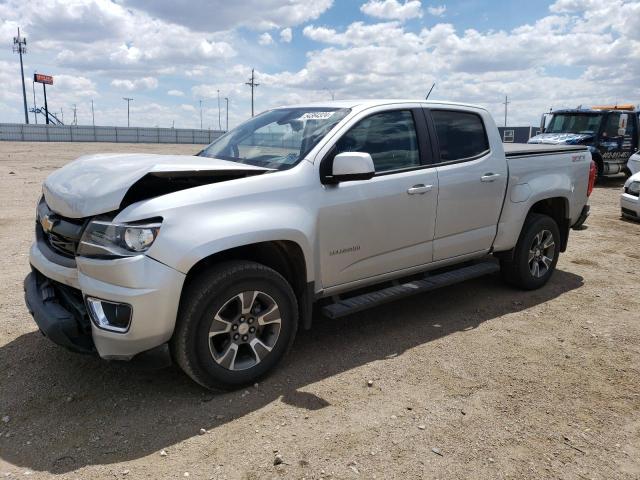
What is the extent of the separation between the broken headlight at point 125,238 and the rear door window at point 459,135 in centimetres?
254

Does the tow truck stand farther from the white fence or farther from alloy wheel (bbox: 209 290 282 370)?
the white fence

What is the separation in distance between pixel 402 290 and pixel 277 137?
156 cm

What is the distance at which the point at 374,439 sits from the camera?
293cm

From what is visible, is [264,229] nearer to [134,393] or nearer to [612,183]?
[134,393]

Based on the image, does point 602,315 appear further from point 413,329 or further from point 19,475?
point 19,475

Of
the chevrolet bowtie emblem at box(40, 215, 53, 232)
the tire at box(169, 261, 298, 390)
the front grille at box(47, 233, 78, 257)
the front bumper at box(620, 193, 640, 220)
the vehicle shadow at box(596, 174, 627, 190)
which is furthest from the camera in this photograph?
the vehicle shadow at box(596, 174, 627, 190)

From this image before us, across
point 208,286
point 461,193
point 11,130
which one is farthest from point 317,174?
point 11,130

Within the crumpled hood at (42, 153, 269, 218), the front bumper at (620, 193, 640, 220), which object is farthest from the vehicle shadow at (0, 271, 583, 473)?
the front bumper at (620, 193, 640, 220)

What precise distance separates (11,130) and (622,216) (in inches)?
2182

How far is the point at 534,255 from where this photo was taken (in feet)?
18.0

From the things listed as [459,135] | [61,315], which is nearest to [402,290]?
[459,135]

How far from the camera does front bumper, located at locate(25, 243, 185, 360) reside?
113 inches

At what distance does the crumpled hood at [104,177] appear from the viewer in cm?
301

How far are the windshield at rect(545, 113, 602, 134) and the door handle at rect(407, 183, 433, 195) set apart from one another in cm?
1349
